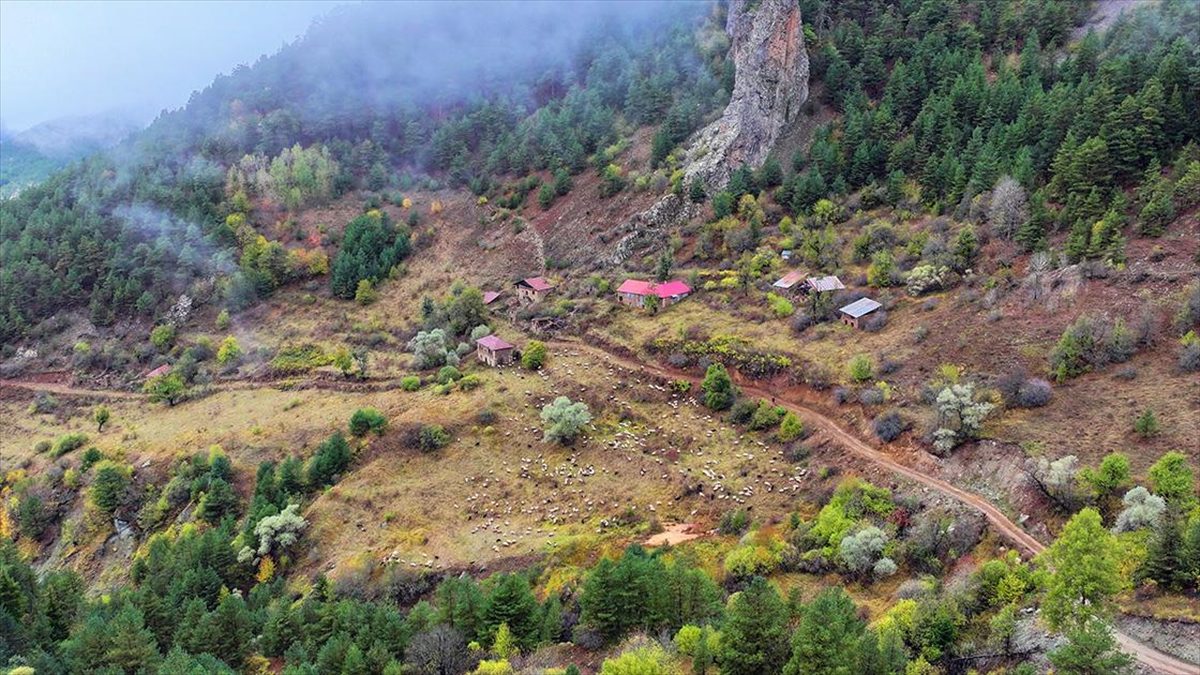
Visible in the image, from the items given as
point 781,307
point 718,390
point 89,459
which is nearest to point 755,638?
point 718,390

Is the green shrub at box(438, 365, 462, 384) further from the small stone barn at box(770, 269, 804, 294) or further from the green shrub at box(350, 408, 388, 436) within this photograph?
the small stone barn at box(770, 269, 804, 294)

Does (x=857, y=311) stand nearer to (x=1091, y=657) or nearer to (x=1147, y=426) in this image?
(x=1147, y=426)

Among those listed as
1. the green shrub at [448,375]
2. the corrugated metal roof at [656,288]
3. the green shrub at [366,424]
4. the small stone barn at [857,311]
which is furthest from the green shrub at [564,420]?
the small stone barn at [857,311]

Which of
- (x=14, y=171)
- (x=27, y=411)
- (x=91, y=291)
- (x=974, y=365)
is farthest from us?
(x=14, y=171)

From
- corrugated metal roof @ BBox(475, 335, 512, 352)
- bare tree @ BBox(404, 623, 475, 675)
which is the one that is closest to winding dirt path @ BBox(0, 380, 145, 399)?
corrugated metal roof @ BBox(475, 335, 512, 352)

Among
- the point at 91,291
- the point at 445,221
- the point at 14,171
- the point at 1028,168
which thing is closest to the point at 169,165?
the point at 91,291

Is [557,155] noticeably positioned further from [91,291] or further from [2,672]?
[2,672]
